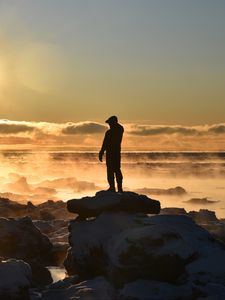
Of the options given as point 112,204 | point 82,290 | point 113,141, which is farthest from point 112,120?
point 82,290

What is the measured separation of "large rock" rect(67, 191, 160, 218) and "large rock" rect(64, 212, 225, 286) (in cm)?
57

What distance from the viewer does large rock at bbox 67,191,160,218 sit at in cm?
1944

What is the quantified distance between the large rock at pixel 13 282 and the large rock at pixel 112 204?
363 centimetres

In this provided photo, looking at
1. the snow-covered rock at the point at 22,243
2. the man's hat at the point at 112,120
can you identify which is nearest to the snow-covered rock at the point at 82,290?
the snow-covered rock at the point at 22,243

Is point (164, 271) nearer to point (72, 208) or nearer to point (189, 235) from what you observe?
point (189, 235)

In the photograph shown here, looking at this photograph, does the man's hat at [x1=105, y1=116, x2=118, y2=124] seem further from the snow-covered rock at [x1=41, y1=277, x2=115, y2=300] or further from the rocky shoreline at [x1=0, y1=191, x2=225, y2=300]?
the snow-covered rock at [x1=41, y1=277, x2=115, y2=300]

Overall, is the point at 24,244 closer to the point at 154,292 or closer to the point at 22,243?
the point at 22,243

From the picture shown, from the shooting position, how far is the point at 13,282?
16.5m

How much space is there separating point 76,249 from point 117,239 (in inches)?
84.6

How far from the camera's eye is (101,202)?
1955 centimetres

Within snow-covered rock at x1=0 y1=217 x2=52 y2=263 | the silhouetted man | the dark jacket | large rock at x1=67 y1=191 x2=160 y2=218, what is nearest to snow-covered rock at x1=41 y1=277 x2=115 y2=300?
large rock at x1=67 y1=191 x2=160 y2=218

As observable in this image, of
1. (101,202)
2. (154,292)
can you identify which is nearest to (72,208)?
(101,202)

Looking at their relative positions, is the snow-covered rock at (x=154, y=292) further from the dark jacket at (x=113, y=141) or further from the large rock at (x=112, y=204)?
the dark jacket at (x=113, y=141)

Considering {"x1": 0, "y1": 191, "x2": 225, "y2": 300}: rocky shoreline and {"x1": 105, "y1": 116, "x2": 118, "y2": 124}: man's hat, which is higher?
{"x1": 105, "y1": 116, "x2": 118, "y2": 124}: man's hat
